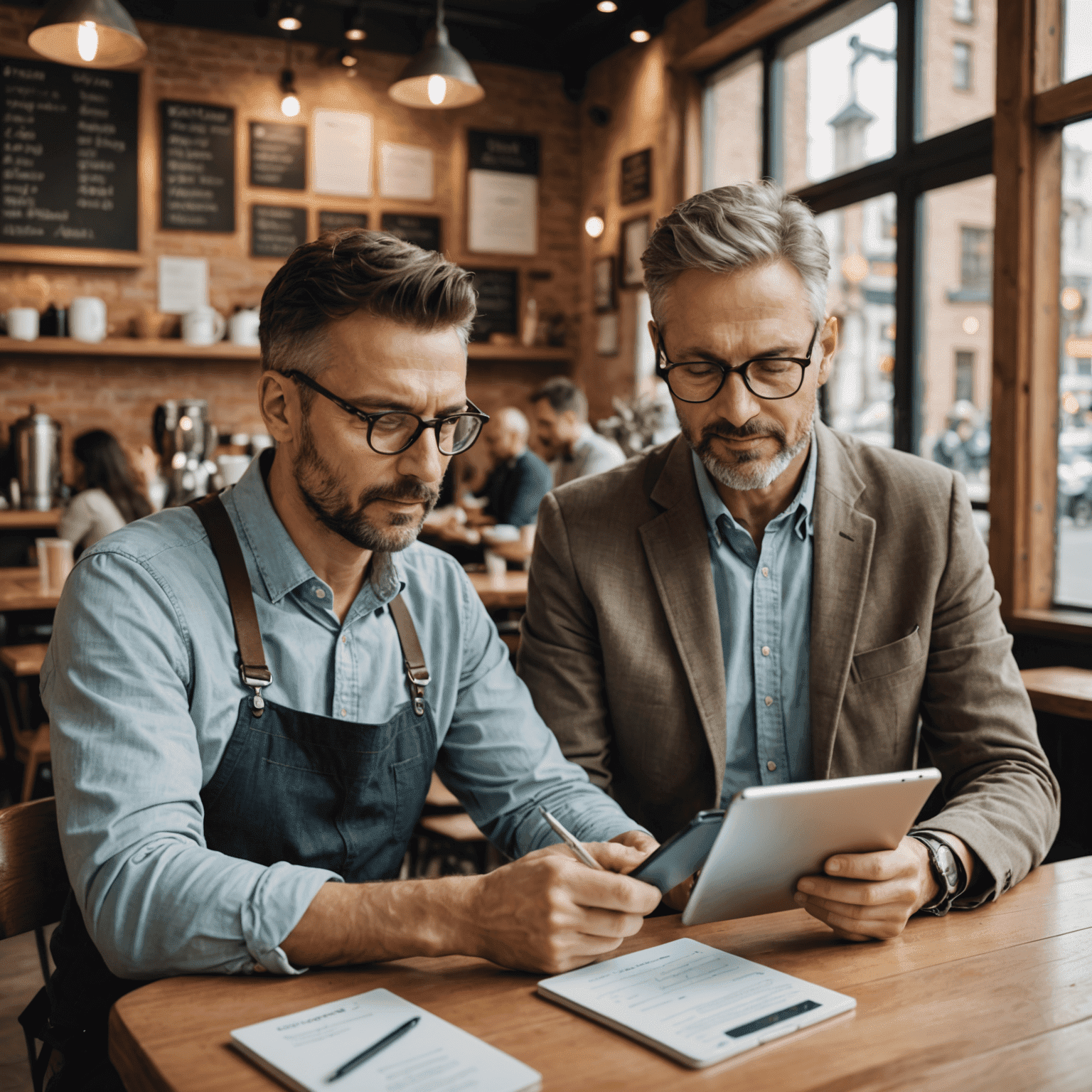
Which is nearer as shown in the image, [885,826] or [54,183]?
[885,826]

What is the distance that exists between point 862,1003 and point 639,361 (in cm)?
589

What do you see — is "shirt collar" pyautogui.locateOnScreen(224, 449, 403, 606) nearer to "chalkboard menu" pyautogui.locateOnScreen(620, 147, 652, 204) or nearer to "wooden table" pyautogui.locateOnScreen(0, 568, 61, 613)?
"wooden table" pyautogui.locateOnScreen(0, 568, 61, 613)

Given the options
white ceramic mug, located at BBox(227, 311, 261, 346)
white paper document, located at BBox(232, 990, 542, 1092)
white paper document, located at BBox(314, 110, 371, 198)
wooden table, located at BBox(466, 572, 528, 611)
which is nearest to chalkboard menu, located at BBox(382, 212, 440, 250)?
white paper document, located at BBox(314, 110, 371, 198)

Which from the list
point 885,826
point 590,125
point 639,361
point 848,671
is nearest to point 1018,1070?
point 885,826

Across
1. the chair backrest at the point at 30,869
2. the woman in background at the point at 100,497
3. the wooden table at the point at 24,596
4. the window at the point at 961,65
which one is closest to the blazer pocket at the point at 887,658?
the chair backrest at the point at 30,869

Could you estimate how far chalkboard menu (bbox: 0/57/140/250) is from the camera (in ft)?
20.1

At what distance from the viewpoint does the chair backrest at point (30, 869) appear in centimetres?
132

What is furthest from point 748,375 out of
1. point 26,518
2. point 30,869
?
point 26,518

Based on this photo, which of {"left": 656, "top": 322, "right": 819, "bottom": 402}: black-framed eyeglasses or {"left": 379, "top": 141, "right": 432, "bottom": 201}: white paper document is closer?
{"left": 656, "top": 322, "right": 819, "bottom": 402}: black-framed eyeglasses

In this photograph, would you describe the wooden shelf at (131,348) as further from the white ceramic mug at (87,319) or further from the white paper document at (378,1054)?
the white paper document at (378,1054)

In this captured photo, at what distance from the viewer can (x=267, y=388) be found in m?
1.49

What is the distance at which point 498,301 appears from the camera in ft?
24.3

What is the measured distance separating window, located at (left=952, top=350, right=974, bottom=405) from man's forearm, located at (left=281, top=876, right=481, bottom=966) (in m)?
3.87

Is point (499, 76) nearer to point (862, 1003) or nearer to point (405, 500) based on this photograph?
point (405, 500)
